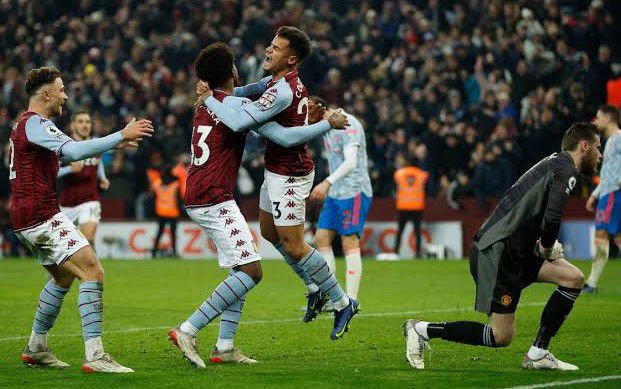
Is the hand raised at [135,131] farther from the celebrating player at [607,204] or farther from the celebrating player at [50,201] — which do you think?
the celebrating player at [607,204]

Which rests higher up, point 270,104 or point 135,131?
point 270,104

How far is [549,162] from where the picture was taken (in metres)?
8.54

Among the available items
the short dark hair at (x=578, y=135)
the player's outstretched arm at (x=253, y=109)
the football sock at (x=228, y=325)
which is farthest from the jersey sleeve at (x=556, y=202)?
the football sock at (x=228, y=325)

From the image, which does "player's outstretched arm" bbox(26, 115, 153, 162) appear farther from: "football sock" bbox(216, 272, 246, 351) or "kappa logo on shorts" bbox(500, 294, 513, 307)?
"kappa logo on shorts" bbox(500, 294, 513, 307)

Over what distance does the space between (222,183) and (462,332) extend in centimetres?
227

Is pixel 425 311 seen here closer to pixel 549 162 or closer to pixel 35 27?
pixel 549 162

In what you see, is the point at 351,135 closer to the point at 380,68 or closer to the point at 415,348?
the point at 415,348

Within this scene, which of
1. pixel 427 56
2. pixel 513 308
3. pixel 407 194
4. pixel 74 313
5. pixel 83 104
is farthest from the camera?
pixel 83 104

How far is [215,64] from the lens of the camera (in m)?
9.16

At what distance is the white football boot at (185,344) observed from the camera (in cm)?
877

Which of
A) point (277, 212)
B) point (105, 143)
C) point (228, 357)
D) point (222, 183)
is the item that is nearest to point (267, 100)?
point (222, 183)

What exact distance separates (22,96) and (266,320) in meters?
19.8

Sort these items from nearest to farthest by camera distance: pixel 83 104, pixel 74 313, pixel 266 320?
pixel 266 320 < pixel 74 313 < pixel 83 104

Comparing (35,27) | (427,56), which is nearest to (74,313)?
(427,56)
